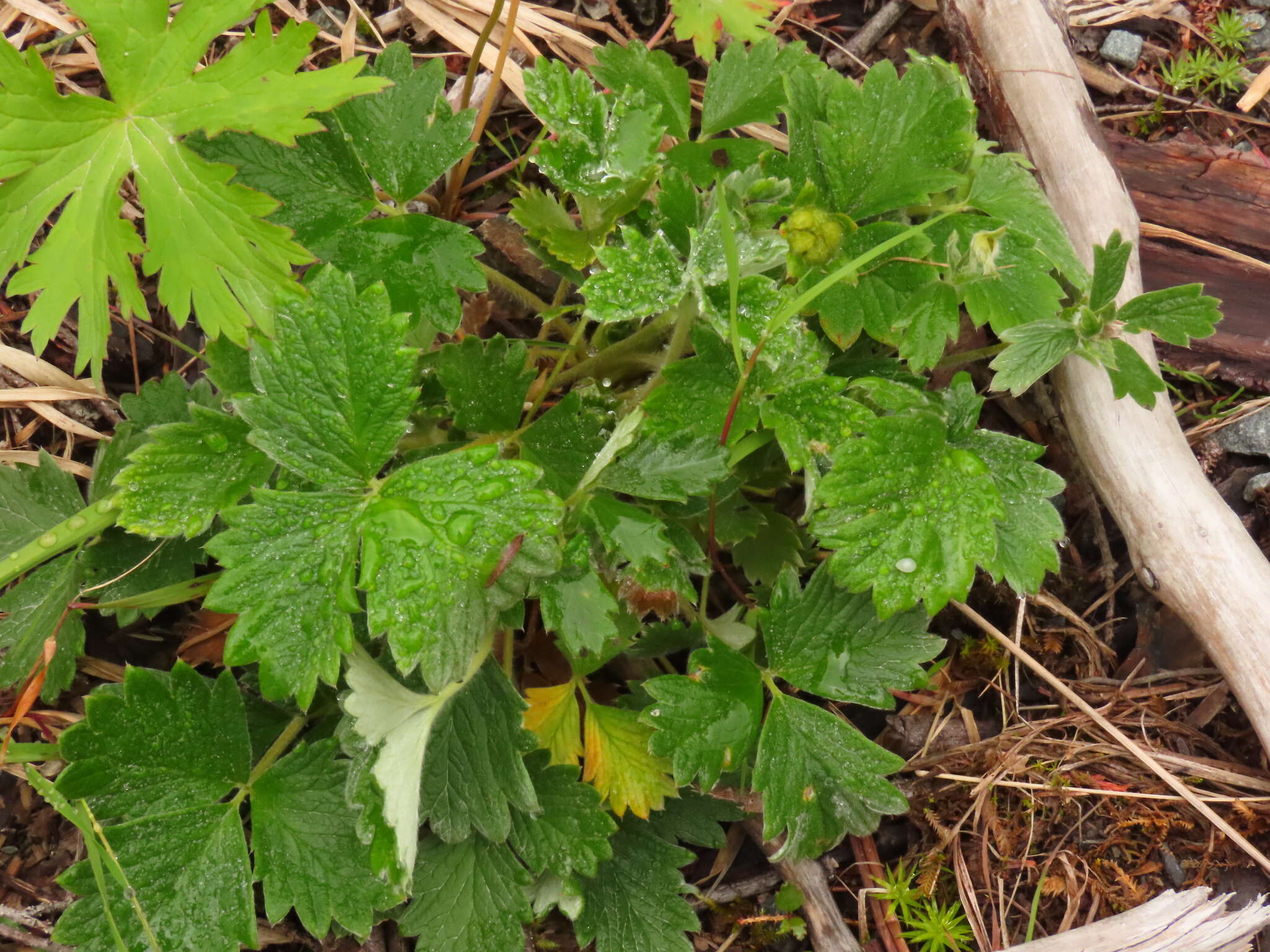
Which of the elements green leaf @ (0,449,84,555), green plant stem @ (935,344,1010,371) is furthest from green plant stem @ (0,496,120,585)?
green plant stem @ (935,344,1010,371)

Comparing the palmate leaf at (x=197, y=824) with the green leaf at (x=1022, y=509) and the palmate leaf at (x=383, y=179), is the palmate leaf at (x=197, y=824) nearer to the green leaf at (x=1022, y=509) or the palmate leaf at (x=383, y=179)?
the palmate leaf at (x=383, y=179)

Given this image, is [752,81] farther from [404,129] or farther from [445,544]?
[445,544]

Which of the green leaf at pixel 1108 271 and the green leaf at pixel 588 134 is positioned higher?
the green leaf at pixel 588 134

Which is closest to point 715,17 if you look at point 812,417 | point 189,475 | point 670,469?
point 812,417

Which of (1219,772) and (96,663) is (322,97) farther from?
(1219,772)

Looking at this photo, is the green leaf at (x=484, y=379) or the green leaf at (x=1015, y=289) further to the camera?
the green leaf at (x=1015, y=289)

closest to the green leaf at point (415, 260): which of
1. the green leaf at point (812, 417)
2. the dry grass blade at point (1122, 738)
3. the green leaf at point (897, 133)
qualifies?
the green leaf at point (812, 417)

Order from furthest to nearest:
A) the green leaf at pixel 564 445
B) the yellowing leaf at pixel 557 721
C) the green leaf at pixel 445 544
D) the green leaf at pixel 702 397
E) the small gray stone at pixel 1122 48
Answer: the small gray stone at pixel 1122 48
the yellowing leaf at pixel 557 721
the green leaf at pixel 564 445
the green leaf at pixel 702 397
the green leaf at pixel 445 544

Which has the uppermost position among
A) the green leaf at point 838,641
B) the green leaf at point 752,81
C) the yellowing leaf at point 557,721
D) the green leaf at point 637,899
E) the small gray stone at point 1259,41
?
the small gray stone at point 1259,41
